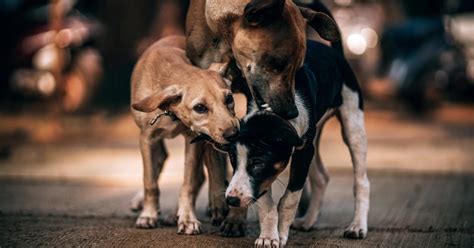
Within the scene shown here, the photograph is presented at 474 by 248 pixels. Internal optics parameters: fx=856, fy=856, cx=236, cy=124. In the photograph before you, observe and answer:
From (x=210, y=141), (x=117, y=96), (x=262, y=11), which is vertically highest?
(x=262, y=11)

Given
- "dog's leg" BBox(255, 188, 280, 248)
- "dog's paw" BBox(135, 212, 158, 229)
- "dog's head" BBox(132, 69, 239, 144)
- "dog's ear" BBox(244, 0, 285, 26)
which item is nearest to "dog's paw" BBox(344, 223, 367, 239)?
"dog's leg" BBox(255, 188, 280, 248)

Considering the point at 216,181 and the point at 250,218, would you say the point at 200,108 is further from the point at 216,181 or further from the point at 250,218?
the point at 250,218

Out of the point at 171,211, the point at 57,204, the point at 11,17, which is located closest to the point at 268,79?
the point at 171,211

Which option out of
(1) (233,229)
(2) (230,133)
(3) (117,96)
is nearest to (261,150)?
(2) (230,133)

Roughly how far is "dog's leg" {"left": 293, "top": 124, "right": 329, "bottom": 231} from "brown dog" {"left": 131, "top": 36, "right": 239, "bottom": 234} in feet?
2.13

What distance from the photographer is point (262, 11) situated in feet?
17.1

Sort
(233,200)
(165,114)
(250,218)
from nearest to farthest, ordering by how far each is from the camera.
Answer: (233,200)
(165,114)
(250,218)

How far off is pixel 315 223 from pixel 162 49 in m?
1.72

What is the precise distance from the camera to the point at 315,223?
6.41 meters

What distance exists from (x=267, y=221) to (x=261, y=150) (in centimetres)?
50

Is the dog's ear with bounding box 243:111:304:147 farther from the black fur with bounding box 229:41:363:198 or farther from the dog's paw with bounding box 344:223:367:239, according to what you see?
the dog's paw with bounding box 344:223:367:239

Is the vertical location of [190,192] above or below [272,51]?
below

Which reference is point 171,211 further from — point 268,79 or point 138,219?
point 268,79

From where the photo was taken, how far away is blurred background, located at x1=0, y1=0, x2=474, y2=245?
9.67m
